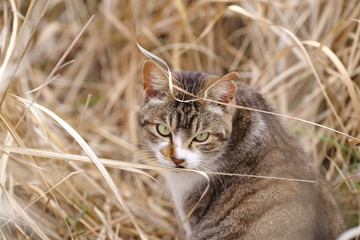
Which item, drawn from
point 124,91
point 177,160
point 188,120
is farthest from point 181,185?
point 124,91

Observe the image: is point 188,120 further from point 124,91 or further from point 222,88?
point 124,91

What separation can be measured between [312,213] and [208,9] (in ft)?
7.21

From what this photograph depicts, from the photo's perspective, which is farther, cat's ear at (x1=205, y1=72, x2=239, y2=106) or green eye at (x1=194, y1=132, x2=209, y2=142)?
green eye at (x1=194, y1=132, x2=209, y2=142)

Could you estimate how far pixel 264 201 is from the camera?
7.59 ft

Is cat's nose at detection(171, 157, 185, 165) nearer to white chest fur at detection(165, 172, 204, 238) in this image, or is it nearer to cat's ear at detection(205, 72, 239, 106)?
white chest fur at detection(165, 172, 204, 238)

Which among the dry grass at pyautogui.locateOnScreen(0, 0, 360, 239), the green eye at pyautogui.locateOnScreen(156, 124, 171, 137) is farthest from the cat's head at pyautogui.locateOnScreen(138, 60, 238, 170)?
the dry grass at pyautogui.locateOnScreen(0, 0, 360, 239)

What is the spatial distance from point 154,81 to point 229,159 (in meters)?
0.59

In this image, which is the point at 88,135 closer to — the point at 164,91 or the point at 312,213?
the point at 164,91

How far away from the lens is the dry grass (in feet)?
8.29

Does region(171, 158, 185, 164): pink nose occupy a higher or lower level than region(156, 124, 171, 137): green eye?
lower

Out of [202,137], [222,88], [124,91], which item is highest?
[222,88]

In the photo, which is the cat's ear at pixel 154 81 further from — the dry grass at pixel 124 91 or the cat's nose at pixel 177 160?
the cat's nose at pixel 177 160

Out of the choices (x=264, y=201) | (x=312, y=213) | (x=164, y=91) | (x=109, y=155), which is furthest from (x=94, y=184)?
(x=312, y=213)

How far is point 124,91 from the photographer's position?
418 cm
